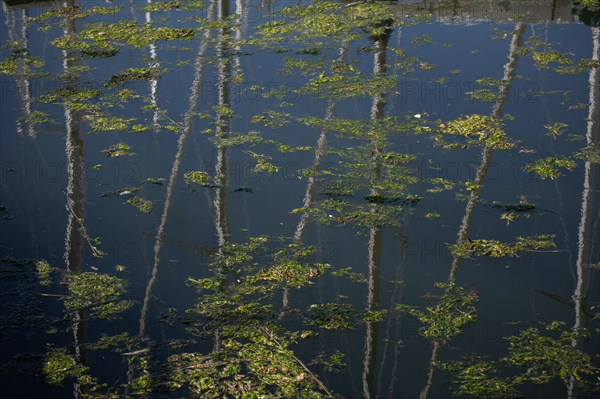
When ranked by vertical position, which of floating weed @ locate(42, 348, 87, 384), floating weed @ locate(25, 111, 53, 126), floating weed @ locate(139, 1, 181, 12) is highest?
floating weed @ locate(139, 1, 181, 12)

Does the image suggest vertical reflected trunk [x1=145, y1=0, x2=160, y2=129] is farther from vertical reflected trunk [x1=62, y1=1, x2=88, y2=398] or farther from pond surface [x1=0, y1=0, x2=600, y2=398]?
vertical reflected trunk [x1=62, y1=1, x2=88, y2=398]

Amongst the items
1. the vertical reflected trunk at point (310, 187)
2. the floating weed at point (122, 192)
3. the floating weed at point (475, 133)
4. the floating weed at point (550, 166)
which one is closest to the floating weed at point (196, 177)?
the floating weed at point (122, 192)

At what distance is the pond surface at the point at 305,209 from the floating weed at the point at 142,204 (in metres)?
0.03

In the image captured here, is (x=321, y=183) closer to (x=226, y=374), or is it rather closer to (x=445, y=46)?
(x=226, y=374)

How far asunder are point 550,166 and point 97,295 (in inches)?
119

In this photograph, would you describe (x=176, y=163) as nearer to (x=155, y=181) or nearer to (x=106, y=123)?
(x=155, y=181)

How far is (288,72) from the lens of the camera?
22.9 ft

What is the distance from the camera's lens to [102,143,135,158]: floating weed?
224 inches

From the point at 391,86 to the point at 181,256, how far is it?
2833mm

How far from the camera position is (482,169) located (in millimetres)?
5246

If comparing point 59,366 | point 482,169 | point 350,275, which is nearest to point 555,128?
point 482,169

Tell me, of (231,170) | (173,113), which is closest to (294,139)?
(231,170)

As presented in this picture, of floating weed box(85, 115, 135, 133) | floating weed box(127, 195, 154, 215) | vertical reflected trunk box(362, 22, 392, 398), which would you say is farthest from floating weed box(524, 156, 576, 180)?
floating weed box(85, 115, 135, 133)

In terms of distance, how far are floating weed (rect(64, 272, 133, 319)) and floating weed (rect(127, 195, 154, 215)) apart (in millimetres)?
724
